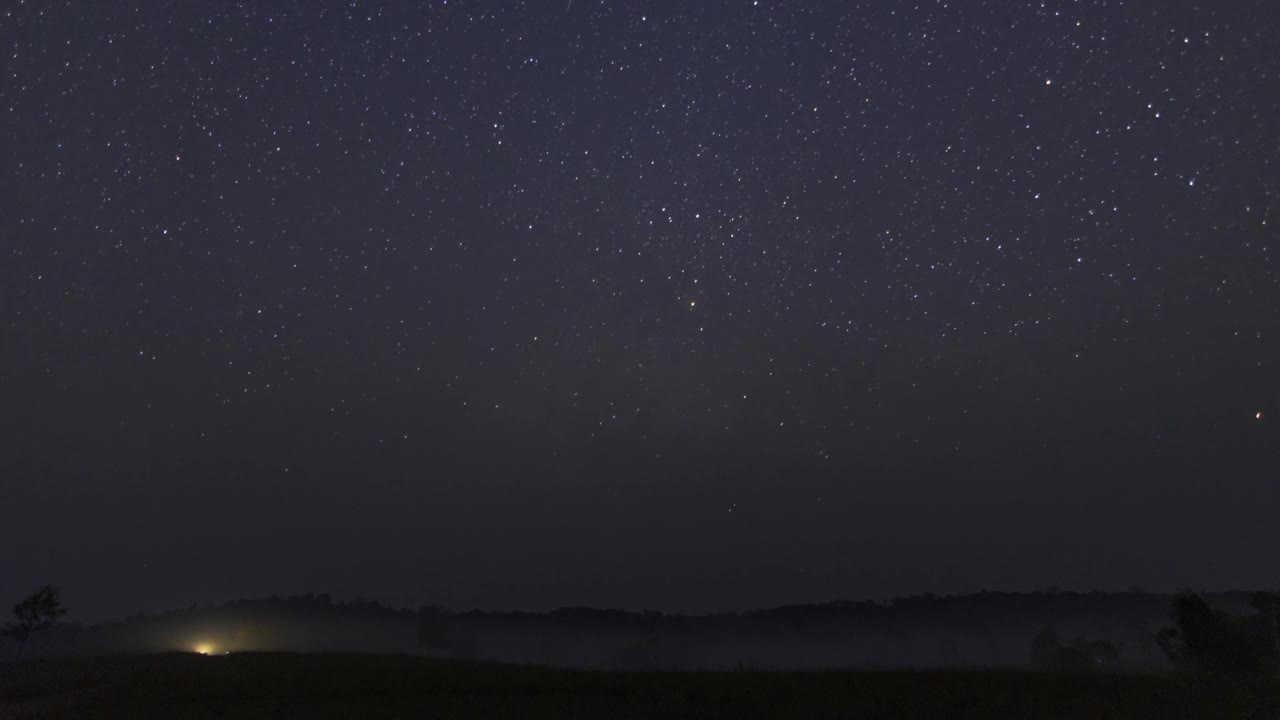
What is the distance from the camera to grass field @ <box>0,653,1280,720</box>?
22.4 m

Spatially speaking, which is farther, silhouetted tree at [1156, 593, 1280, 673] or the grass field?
silhouetted tree at [1156, 593, 1280, 673]

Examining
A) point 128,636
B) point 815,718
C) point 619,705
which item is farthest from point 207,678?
point 128,636

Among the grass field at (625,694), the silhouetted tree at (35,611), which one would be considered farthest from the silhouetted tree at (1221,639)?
the silhouetted tree at (35,611)

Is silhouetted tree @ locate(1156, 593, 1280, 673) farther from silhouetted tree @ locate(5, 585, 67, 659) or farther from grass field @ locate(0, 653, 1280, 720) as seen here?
silhouetted tree @ locate(5, 585, 67, 659)

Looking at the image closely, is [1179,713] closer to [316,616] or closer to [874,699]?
[874,699]

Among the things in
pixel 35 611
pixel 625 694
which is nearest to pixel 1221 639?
pixel 625 694

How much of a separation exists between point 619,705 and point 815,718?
20.9 ft

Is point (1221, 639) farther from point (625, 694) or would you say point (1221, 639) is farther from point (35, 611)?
point (35, 611)

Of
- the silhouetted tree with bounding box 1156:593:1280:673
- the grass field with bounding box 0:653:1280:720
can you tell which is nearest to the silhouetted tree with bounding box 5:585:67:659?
the grass field with bounding box 0:653:1280:720

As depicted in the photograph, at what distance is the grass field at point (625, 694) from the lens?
22406 mm

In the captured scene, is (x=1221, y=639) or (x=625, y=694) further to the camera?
(x=1221, y=639)

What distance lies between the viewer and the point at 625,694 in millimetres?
25828

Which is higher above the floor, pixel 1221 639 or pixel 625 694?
pixel 625 694

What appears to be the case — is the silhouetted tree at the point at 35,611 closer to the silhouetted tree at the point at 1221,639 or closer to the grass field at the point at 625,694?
the grass field at the point at 625,694
